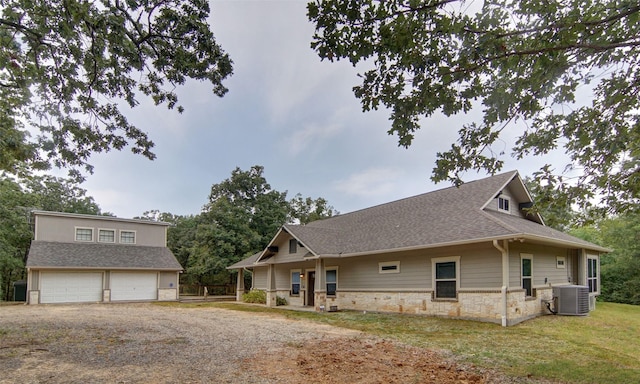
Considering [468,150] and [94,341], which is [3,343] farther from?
[468,150]

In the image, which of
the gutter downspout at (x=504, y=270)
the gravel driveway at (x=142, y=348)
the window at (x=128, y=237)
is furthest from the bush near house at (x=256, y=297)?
the gutter downspout at (x=504, y=270)

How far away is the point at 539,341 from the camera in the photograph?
8359mm

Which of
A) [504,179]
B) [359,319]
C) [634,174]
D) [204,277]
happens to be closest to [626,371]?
[634,174]

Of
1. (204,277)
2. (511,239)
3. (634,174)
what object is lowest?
(204,277)

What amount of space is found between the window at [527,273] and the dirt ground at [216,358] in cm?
621

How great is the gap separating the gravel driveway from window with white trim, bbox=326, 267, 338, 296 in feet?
17.7

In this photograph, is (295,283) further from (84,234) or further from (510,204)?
(84,234)

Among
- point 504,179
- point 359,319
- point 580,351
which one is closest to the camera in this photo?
point 580,351

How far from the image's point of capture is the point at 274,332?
9.75m

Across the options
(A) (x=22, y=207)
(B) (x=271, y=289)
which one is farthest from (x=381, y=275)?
(A) (x=22, y=207)

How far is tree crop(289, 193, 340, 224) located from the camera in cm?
3650

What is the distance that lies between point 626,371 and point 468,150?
4.35m

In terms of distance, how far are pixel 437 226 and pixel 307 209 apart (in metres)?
24.0

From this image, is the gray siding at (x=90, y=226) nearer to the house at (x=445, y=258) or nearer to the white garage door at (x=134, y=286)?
the white garage door at (x=134, y=286)
